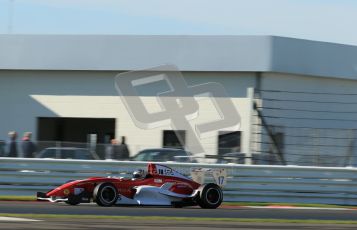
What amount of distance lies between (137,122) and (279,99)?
556 cm

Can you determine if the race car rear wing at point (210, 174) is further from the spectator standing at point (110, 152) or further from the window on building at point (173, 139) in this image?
the window on building at point (173, 139)

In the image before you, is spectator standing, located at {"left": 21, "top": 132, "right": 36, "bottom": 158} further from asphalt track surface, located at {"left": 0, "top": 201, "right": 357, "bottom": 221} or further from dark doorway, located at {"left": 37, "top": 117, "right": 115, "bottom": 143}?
dark doorway, located at {"left": 37, "top": 117, "right": 115, "bottom": 143}

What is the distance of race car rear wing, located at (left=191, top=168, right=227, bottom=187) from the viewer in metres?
16.7

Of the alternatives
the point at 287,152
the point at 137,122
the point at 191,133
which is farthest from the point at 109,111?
the point at 287,152

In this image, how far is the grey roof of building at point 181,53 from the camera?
93.8ft

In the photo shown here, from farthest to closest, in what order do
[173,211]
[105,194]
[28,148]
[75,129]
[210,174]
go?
1. [75,129]
2. [28,148]
3. [210,174]
4. [105,194]
5. [173,211]

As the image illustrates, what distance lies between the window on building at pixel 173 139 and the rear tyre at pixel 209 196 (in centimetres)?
1316

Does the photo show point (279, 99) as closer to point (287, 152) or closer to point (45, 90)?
point (287, 152)

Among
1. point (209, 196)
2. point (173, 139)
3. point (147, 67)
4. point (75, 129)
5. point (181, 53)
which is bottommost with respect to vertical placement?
point (209, 196)

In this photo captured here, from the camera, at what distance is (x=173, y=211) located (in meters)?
14.3

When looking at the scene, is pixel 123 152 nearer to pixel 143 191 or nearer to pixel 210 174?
pixel 210 174

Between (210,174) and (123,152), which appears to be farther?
(123,152)

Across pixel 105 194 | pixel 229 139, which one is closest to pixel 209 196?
pixel 105 194

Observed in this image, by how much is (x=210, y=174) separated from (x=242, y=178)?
967 millimetres
